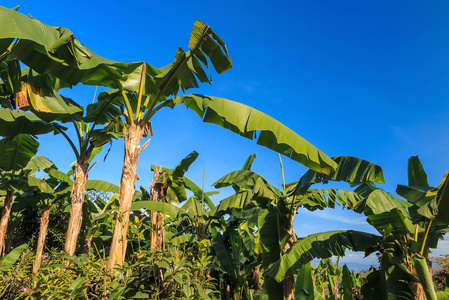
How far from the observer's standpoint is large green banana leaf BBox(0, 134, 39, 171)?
288 inches

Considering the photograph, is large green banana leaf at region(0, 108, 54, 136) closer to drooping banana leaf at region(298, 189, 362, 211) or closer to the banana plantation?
the banana plantation

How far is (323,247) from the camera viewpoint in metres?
5.61

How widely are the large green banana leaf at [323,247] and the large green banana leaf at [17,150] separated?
6592 millimetres

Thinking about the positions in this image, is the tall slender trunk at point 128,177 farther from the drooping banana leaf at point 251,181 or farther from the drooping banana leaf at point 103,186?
the drooping banana leaf at point 103,186

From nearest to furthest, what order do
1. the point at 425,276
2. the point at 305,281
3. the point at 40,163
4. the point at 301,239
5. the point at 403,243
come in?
the point at 425,276 < the point at 403,243 < the point at 301,239 < the point at 305,281 < the point at 40,163

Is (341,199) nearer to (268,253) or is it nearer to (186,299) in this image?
(268,253)

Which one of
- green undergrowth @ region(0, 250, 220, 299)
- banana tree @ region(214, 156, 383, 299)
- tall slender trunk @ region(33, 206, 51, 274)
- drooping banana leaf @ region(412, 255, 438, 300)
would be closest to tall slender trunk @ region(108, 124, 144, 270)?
green undergrowth @ region(0, 250, 220, 299)

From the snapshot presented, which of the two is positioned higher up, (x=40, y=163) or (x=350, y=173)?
(x=40, y=163)

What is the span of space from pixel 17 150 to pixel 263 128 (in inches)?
253

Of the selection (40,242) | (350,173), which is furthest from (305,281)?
(40,242)

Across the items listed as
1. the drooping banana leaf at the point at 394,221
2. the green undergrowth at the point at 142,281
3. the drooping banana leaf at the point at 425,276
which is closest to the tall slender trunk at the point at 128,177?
the green undergrowth at the point at 142,281

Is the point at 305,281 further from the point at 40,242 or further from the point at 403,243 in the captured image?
the point at 40,242

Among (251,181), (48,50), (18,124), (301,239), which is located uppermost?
(48,50)

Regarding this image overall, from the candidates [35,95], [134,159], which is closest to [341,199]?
[134,159]
